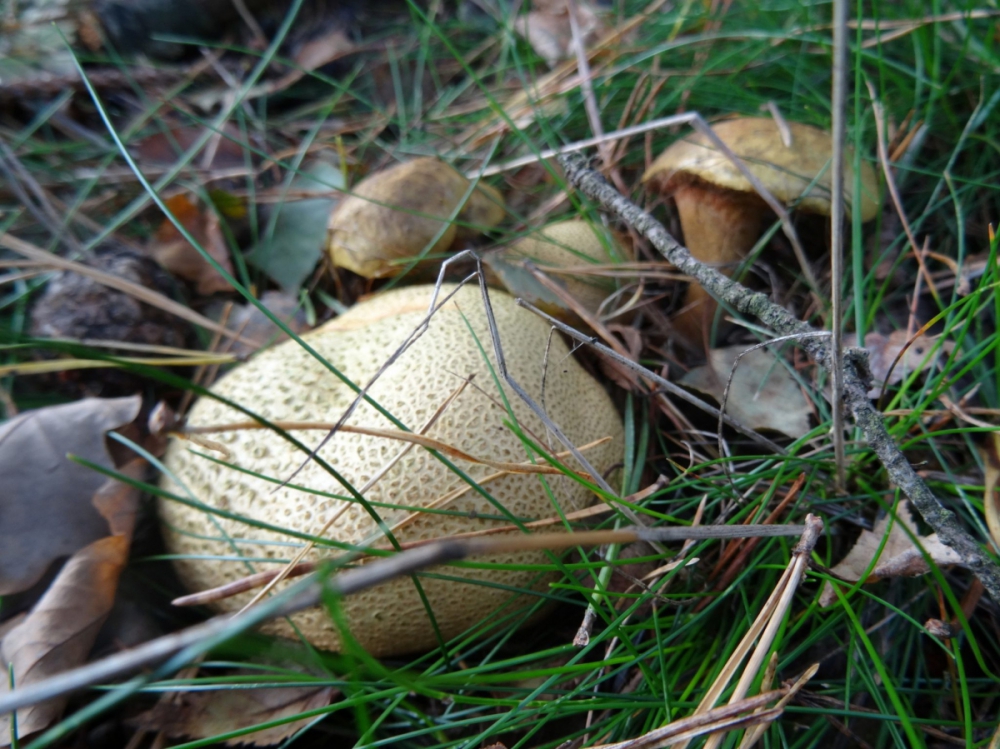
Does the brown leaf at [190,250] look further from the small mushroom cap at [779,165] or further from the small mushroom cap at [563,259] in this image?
the small mushroom cap at [779,165]

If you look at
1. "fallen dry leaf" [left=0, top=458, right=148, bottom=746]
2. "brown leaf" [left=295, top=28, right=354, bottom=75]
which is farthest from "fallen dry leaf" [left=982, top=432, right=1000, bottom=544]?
"brown leaf" [left=295, top=28, right=354, bottom=75]

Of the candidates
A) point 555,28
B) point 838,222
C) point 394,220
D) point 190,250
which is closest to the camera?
point 838,222

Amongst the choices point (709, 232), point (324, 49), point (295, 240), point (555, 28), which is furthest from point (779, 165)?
point (324, 49)

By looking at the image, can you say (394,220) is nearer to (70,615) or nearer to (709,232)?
(709,232)

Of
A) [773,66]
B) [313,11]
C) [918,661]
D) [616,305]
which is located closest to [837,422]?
[918,661]

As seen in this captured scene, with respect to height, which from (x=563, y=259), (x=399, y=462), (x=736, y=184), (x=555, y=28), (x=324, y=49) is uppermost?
(x=324, y=49)

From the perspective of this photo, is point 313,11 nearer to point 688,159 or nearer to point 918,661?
point 688,159
